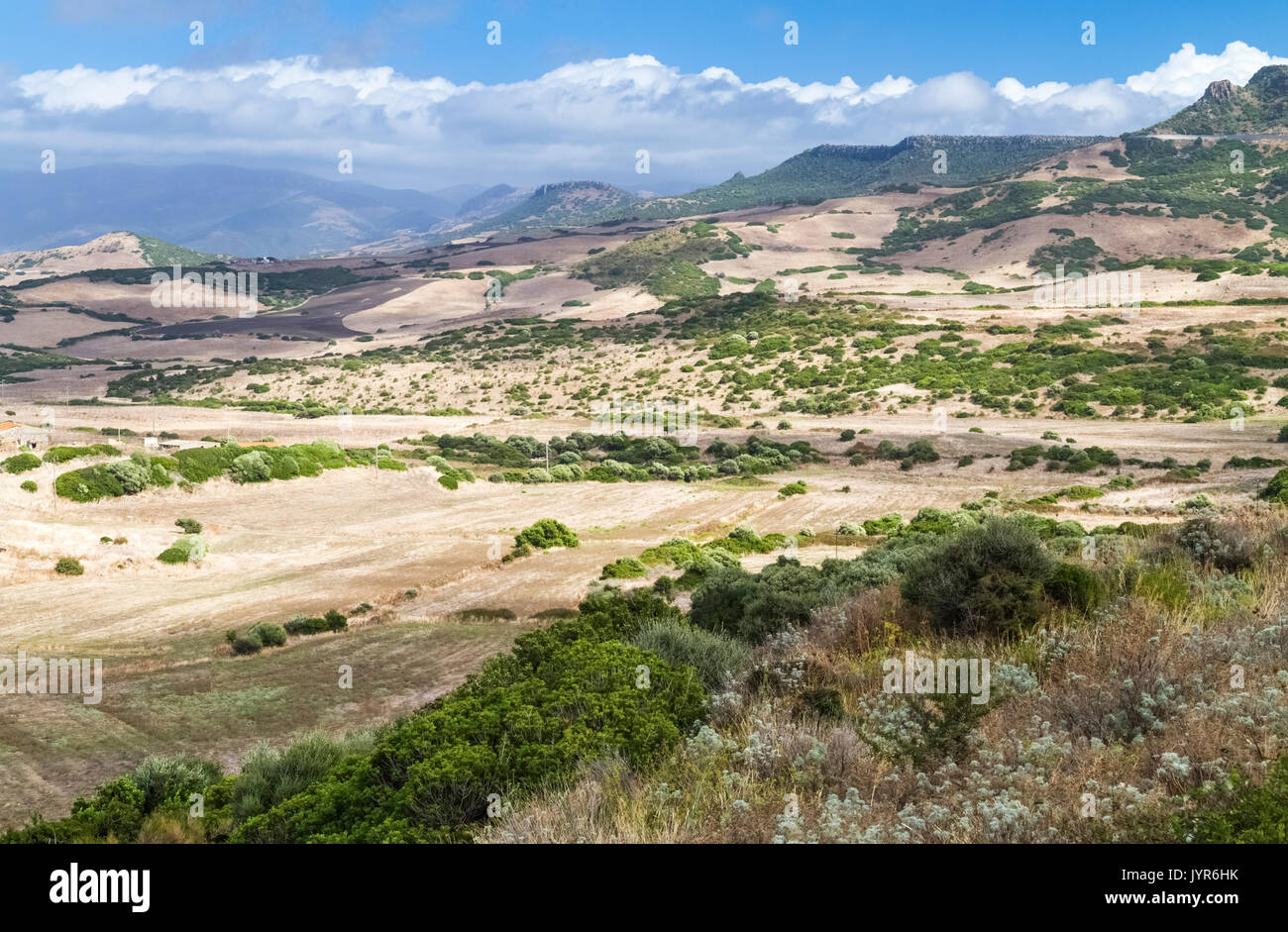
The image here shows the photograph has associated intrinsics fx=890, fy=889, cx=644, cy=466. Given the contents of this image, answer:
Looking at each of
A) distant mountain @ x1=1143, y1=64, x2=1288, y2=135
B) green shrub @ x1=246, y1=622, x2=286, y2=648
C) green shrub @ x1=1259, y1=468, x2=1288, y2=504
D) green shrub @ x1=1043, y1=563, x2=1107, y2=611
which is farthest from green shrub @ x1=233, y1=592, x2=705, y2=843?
distant mountain @ x1=1143, y1=64, x2=1288, y2=135

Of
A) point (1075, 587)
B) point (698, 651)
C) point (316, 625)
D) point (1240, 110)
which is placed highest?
point (1240, 110)

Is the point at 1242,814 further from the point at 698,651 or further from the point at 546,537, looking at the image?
the point at 546,537

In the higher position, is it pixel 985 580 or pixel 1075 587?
pixel 985 580

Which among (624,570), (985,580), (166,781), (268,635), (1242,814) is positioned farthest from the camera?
(624,570)

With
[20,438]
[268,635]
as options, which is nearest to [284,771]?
[268,635]

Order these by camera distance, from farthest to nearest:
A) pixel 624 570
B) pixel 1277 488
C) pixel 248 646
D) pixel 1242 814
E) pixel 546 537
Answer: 1. pixel 546 537
2. pixel 1277 488
3. pixel 624 570
4. pixel 248 646
5. pixel 1242 814

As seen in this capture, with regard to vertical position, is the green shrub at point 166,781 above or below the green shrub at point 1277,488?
below

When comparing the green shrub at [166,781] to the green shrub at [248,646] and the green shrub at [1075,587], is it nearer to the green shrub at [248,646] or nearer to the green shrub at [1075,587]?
the green shrub at [248,646]

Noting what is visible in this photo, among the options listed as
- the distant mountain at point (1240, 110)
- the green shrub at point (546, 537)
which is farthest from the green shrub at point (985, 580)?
the distant mountain at point (1240, 110)

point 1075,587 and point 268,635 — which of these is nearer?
point 1075,587
